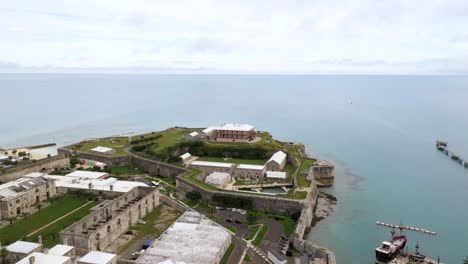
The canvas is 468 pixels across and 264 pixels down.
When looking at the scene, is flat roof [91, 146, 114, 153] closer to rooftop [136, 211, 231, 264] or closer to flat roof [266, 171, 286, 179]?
flat roof [266, 171, 286, 179]

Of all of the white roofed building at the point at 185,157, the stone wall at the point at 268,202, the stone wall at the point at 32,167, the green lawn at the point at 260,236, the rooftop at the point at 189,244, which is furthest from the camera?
the white roofed building at the point at 185,157

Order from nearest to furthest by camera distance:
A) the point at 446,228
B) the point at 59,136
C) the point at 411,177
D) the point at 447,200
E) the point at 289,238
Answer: the point at 289,238 < the point at 446,228 < the point at 447,200 < the point at 411,177 < the point at 59,136

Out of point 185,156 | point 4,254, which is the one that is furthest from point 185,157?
point 4,254

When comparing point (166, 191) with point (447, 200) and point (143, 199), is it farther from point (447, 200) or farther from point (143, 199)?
point (447, 200)

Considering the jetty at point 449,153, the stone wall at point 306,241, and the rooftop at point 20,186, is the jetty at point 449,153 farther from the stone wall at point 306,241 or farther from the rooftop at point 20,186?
the rooftop at point 20,186

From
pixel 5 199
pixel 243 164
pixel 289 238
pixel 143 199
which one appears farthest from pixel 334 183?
pixel 5 199

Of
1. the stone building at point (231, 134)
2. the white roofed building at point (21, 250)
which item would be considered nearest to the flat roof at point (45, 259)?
the white roofed building at point (21, 250)

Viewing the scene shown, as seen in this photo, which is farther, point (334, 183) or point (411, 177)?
point (411, 177)

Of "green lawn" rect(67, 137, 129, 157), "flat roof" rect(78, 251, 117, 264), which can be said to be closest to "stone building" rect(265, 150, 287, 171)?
"green lawn" rect(67, 137, 129, 157)
